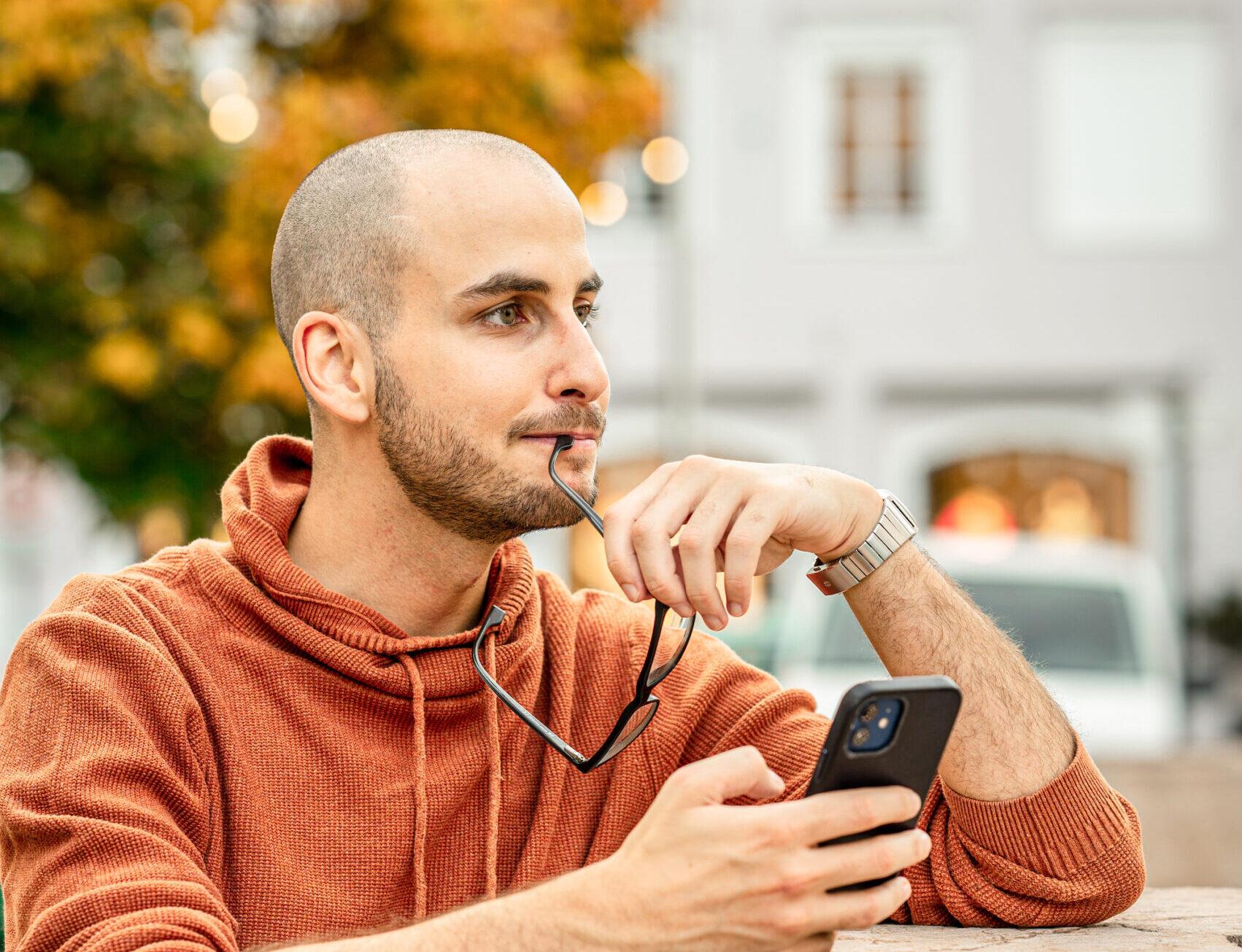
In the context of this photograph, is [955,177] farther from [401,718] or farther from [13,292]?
[401,718]

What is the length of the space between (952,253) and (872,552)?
50.7ft

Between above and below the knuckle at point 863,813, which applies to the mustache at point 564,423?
above

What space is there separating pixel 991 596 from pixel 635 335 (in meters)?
9.18

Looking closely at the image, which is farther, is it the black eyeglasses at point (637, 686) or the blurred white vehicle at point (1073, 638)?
the blurred white vehicle at point (1073, 638)

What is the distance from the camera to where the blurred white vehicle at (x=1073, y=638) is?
779 cm

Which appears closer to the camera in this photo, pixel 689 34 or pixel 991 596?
pixel 991 596

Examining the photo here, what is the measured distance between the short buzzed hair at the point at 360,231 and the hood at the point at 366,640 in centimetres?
34

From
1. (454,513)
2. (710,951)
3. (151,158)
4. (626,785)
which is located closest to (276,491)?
(454,513)

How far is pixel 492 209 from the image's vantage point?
2430 millimetres

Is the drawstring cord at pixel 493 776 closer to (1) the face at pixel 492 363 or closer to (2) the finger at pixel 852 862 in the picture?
(1) the face at pixel 492 363

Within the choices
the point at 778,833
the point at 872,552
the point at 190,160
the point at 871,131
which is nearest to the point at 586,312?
the point at 872,552

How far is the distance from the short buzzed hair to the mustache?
0.87ft

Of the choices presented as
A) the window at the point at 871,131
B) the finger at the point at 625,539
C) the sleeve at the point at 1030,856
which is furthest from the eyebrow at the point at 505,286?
the window at the point at 871,131

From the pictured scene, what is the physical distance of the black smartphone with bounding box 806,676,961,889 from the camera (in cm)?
169
